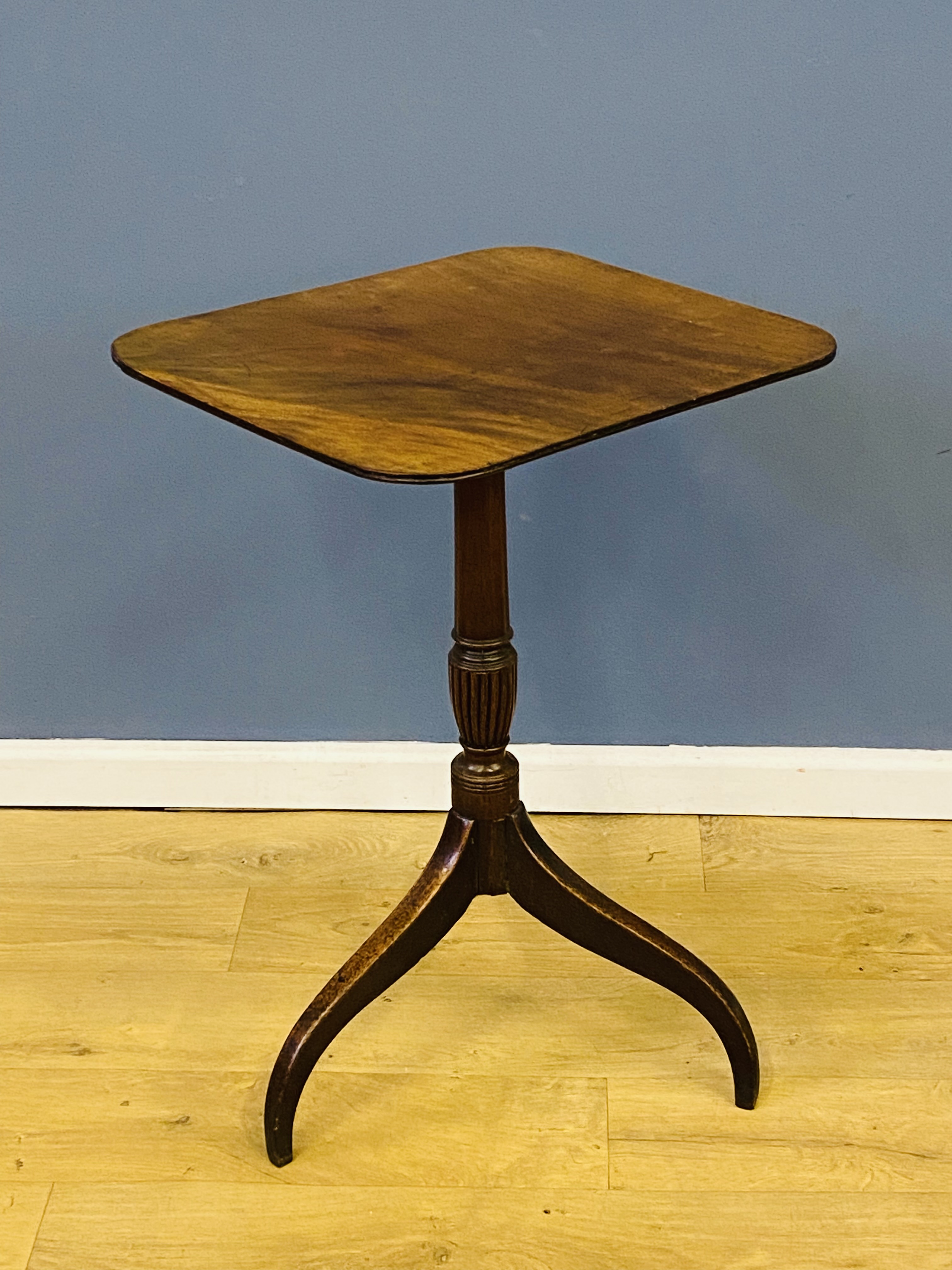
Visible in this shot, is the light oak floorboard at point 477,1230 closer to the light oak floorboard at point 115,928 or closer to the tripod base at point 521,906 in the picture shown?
the tripod base at point 521,906

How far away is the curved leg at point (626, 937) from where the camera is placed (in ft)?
4.74

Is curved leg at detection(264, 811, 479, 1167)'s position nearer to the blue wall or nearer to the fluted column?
the fluted column

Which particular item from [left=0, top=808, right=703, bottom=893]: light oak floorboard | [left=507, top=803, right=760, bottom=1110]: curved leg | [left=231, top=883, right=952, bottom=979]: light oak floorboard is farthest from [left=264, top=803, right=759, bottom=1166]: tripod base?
[left=0, top=808, right=703, bottom=893]: light oak floorboard

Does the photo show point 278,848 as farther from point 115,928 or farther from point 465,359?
point 465,359

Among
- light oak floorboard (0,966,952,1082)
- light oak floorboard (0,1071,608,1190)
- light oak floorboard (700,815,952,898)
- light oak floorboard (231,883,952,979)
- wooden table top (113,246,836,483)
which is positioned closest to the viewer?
wooden table top (113,246,836,483)

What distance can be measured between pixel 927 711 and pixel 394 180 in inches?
34.4

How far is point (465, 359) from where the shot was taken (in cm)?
115

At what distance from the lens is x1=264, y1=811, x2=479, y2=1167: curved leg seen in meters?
1.40

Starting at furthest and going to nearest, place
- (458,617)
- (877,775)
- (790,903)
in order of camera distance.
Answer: (877,775) < (790,903) < (458,617)

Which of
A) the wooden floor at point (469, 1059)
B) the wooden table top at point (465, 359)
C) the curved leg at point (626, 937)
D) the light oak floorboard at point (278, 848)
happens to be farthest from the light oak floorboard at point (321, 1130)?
the wooden table top at point (465, 359)

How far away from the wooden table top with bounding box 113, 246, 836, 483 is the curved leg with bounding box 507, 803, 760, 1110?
471mm

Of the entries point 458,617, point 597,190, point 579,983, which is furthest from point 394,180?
point 579,983

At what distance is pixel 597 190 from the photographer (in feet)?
5.24

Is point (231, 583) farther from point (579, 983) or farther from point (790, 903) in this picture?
point (790, 903)
